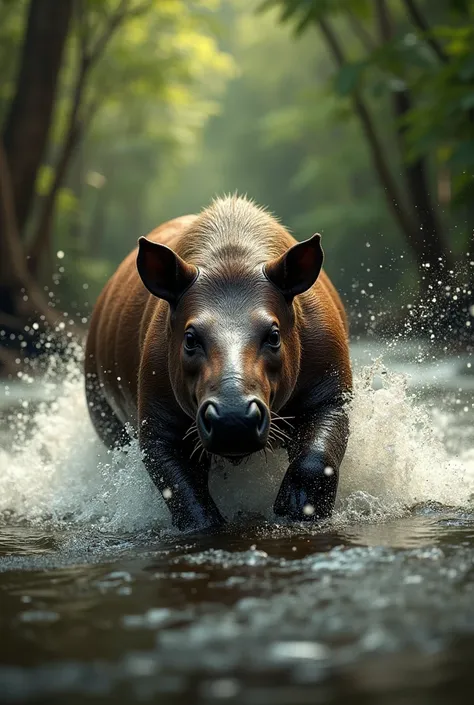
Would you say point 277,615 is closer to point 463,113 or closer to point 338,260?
point 463,113

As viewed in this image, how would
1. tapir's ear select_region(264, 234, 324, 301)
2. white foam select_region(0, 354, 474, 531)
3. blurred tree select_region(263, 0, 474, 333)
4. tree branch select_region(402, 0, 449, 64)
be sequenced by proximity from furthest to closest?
tree branch select_region(402, 0, 449, 64)
blurred tree select_region(263, 0, 474, 333)
white foam select_region(0, 354, 474, 531)
tapir's ear select_region(264, 234, 324, 301)

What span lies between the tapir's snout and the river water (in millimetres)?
460

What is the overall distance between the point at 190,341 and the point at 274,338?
40 cm

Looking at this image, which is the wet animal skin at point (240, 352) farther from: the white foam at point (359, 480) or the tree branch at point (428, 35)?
the tree branch at point (428, 35)

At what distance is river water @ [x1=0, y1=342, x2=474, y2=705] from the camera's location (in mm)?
3656

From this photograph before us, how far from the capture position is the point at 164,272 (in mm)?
6648

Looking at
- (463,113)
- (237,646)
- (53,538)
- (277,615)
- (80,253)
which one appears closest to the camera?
(237,646)

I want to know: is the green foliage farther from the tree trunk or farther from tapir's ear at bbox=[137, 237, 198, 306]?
tapir's ear at bbox=[137, 237, 198, 306]

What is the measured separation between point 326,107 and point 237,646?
3460 cm

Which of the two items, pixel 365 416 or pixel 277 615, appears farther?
pixel 365 416

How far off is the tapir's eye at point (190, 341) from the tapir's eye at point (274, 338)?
35 centimetres

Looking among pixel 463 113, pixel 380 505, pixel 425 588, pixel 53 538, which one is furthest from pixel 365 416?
pixel 463 113

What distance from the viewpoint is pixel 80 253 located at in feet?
121

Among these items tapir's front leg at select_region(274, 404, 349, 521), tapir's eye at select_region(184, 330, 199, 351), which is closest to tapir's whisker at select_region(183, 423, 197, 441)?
tapir's eye at select_region(184, 330, 199, 351)
